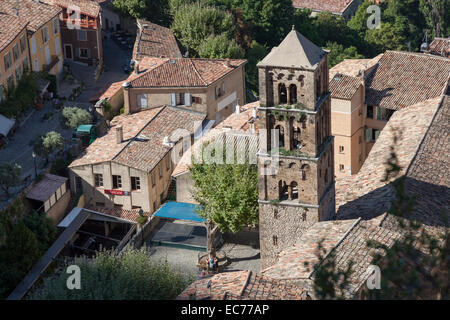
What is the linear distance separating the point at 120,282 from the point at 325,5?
86309 mm

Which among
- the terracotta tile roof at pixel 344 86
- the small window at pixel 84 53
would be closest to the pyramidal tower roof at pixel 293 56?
the terracotta tile roof at pixel 344 86

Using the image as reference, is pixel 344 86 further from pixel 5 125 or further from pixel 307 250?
pixel 5 125

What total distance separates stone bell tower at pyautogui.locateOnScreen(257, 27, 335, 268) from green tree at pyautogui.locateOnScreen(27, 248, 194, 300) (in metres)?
6.09

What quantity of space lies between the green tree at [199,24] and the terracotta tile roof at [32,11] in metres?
13.1

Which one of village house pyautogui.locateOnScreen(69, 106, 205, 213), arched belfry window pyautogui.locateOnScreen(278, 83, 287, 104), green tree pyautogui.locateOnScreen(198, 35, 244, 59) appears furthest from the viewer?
green tree pyautogui.locateOnScreen(198, 35, 244, 59)

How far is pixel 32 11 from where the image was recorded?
80.8m

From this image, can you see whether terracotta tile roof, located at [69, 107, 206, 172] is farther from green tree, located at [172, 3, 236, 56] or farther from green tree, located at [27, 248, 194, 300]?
green tree, located at [172, 3, 236, 56]

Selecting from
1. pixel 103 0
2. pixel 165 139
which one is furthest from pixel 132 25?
pixel 165 139

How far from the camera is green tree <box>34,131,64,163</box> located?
65250 millimetres

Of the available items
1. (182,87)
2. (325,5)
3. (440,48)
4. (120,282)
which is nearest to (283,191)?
(120,282)

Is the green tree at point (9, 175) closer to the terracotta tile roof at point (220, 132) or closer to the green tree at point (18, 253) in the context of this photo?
the green tree at point (18, 253)

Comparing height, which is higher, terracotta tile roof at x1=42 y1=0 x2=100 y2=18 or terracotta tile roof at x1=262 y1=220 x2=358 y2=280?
terracotta tile roof at x1=42 y1=0 x2=100 y2=18

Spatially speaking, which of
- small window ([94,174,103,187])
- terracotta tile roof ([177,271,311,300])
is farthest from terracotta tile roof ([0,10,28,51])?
terracotta tile roof ([177,271,311,300])
